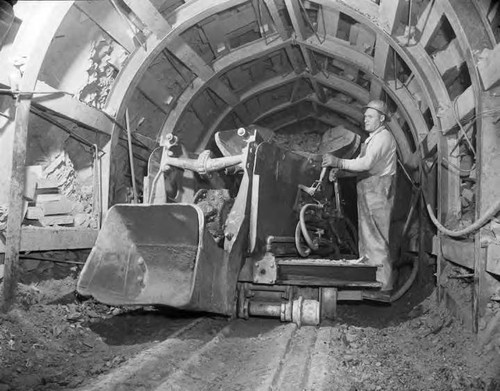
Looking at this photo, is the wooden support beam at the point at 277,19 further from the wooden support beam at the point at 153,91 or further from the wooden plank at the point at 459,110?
the wooden plank at the point at 459,110

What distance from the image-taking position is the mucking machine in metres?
4.05

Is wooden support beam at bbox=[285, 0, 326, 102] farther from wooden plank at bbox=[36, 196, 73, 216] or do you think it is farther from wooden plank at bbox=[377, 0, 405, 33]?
wooden plank at bbox=[36, 196, 73, 216]

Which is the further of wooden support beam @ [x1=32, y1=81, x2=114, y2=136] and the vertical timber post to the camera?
wooden support beam @ [x1=32, y1=81, x2=114, y2=136]

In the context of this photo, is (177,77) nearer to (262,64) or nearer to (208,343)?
(262,64)

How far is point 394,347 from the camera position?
425 cm

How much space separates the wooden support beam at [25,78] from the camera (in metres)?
4.24

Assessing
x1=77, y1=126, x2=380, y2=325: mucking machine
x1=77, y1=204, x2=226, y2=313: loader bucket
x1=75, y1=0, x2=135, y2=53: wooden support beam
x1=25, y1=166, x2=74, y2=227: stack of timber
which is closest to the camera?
x1=77, y1=204, x2=226, y2=313: loader bucket

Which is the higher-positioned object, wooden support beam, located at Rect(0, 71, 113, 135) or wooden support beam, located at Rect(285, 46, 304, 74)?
wooden support beam, located at Rect(285, 46, 304, 74)

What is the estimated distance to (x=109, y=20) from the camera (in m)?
5.09

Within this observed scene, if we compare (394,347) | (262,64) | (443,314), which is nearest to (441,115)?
(443,314)

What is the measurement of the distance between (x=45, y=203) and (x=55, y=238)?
470 millimetres

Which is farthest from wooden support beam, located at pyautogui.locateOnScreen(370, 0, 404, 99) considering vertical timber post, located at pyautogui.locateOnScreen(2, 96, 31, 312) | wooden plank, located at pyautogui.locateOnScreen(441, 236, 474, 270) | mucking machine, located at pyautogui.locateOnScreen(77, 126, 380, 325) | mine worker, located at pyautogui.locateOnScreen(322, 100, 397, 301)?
vertical timber post, located at pyautogui.locateOnScreen(2, 96, 31, 312)

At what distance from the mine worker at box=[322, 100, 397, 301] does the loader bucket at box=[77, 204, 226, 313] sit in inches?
82.4

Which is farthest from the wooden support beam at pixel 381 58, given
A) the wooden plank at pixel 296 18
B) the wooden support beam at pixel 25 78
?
the wooden support beam at pixel 25 78
